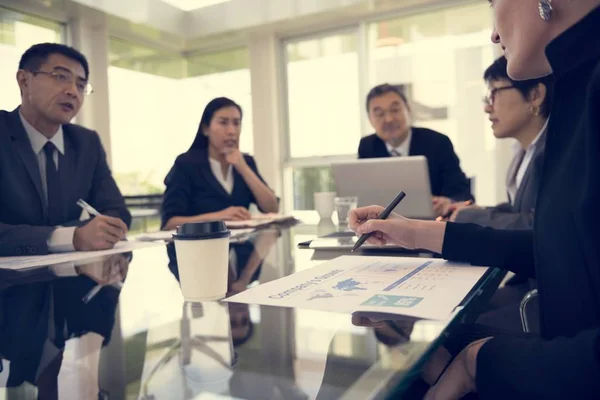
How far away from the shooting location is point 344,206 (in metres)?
1.90

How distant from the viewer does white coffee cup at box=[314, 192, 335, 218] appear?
2.17 meters

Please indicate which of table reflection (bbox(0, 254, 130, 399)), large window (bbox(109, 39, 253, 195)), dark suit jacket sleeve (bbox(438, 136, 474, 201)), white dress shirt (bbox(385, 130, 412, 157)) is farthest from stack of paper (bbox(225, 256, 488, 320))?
large window (bbox(109, 39, 253, 195))

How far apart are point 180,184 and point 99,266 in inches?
52.5

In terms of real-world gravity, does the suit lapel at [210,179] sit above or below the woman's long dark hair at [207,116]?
below

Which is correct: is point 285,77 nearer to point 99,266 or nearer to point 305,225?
point 305,225

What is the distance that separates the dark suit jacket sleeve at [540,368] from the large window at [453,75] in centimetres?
450

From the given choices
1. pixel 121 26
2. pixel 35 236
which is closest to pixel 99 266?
pixel 35 236

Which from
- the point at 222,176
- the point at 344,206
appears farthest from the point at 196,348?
the point at 222,176

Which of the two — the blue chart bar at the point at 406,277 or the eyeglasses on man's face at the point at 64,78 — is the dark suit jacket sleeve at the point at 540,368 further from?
the eyeglasses on man's face at the point at 64,78

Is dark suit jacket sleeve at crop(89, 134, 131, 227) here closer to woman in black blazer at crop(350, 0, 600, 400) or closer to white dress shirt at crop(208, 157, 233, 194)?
white dress shirt at crop(208, 157, 233, 194)

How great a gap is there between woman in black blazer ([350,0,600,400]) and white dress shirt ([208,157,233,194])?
2015 millimetres

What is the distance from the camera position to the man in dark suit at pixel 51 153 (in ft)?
5.74

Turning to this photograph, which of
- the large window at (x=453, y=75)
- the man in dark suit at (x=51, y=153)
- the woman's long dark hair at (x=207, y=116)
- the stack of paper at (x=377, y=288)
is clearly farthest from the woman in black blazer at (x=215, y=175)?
→ the large window at (x=453, y=75)

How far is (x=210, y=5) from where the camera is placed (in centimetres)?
558
